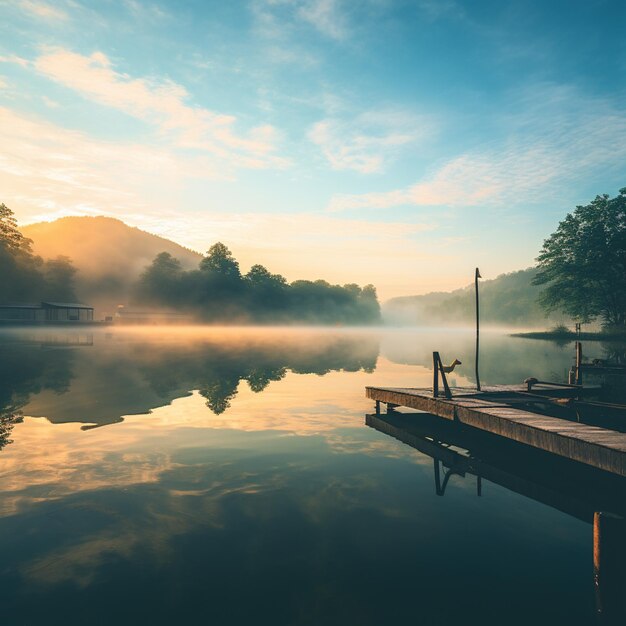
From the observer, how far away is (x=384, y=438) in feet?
47.5

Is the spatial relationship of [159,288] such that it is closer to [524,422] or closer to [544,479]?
[524,422]

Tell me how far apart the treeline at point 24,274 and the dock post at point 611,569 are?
117 meters

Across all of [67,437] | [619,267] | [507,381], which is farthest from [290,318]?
[67,437]

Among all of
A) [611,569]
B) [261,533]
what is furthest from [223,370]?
[611,569]

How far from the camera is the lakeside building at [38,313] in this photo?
97750 mm

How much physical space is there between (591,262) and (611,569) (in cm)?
7886

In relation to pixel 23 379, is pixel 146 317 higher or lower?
higher

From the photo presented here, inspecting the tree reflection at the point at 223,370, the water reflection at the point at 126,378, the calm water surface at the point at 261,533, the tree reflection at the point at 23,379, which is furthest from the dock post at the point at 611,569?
the water reflection at the point at 126,378

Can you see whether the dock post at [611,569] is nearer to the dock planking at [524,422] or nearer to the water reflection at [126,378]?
the dock planking at [524,422]

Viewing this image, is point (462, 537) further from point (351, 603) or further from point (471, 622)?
point (351, 603)

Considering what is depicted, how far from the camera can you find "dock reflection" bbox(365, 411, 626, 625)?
5.81 m

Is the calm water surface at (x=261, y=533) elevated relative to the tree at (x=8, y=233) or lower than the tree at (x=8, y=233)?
lower

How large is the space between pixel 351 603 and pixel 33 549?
15.6 ft

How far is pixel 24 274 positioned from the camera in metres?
106
